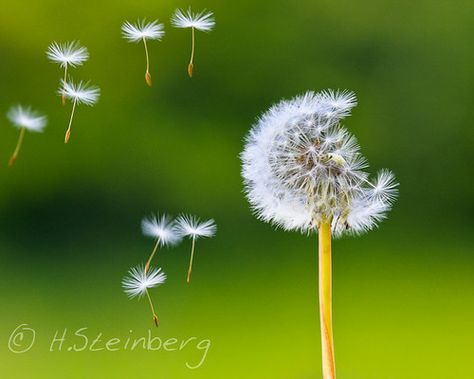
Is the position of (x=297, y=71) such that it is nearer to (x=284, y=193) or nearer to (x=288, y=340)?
(x=288, y=340)

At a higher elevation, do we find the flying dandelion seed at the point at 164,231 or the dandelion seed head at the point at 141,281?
the flying dandelion seed at the point at 164,231

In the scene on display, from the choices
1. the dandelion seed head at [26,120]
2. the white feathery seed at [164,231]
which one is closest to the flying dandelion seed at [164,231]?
the white feathery seed at [164,231]

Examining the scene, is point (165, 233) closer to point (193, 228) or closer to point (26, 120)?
point (193, 228)

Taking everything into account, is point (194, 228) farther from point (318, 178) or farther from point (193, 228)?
point (318, 178)

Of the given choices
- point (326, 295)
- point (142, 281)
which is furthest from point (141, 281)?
point (326, 295)

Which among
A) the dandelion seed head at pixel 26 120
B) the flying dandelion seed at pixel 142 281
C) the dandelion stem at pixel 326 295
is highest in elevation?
the dandelion seed head at pixel 26 120

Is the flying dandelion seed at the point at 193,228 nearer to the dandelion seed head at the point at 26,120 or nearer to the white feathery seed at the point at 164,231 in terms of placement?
the white feathery seed at the point at 164,231

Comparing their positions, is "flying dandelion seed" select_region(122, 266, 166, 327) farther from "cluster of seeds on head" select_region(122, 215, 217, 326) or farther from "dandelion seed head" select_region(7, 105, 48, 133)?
"dandelion seed head" select_region(7, 105, 48, 133)

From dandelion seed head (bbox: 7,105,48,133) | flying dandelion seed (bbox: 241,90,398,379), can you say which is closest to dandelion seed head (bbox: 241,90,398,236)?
flying dandelion seed (bbox: 241,90,398,379)
